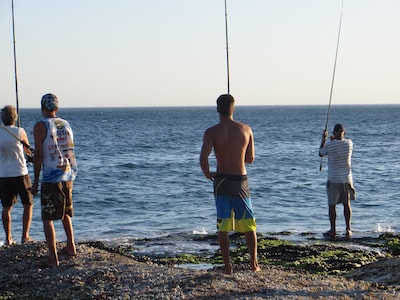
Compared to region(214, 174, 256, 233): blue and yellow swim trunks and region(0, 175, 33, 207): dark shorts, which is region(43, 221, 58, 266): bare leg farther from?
region(214, 174, 256, 233): blue and yellow swim trunks

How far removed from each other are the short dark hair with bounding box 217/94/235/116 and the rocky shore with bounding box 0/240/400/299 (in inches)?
72.5

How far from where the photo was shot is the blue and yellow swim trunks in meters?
7.70

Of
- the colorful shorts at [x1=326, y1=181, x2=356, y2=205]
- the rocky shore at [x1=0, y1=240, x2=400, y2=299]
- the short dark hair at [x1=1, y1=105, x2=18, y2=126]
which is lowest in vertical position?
the rocky shore at [x1=0, y1=240, x2=400, y2=299]

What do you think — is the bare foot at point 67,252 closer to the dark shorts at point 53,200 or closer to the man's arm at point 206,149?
the dark shorts at point 53,200

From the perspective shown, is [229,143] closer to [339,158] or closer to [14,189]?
[14,189]

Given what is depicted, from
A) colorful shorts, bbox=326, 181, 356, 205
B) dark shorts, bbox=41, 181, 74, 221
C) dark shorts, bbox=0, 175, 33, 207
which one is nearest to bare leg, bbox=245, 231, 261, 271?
dark shorts, bbox=41, 181, 74, 221

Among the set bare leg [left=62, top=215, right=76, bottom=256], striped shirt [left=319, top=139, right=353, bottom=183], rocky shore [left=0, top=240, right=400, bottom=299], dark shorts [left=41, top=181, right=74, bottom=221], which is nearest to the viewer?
rocky shore [left=0, top=240, right=400, bottom=299]

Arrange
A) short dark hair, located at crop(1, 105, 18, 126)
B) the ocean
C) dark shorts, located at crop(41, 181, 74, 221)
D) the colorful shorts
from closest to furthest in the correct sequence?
dark shorts, located at crop(41, 181, 74, 221)
short dark hair, located at crop(1, 105, 18, 126)
the colorful shorts
the ocean

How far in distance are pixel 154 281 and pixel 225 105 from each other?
7.03 feet

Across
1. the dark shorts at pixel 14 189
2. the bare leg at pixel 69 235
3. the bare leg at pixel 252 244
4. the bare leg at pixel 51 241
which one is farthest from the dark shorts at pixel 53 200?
the bare leg at pixel 252 244

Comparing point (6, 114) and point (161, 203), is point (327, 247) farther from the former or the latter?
point (161, 203)

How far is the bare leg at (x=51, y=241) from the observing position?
8398 millimetres

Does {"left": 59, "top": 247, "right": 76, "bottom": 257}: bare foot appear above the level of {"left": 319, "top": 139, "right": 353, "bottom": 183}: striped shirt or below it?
below

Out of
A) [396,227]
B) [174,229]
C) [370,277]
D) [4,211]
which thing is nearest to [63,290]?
[4,211]
